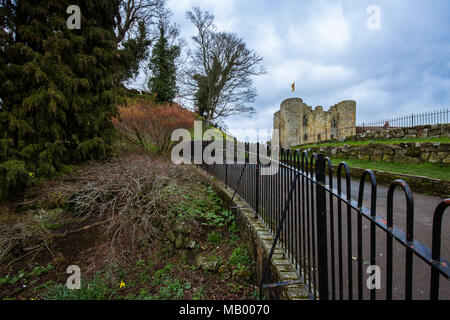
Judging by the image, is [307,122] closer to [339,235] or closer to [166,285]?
[166,285]

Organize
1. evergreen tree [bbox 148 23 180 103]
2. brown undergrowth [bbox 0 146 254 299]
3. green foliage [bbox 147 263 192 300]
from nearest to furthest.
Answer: green foliage [bbox 147 263 192 300] → brown undergrowth [bbox 0 146 254 299] → evergreen tree [bbox 148 23 180 103]

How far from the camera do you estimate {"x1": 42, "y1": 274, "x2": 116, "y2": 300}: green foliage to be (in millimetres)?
3008

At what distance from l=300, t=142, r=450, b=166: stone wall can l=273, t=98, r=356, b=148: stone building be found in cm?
1420

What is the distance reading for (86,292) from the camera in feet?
9.96

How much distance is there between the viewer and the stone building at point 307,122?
24.9m

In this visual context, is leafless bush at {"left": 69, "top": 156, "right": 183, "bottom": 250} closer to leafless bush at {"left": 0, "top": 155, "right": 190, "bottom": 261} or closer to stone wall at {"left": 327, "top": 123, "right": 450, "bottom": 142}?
leafless bush at {"left": 0, "top": 155, "right": 190, "bottom": 261}

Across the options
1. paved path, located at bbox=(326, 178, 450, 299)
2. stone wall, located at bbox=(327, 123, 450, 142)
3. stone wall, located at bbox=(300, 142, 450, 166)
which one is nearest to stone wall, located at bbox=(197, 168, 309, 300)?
paved path, located at bbox=(326, 178, 450, 299)

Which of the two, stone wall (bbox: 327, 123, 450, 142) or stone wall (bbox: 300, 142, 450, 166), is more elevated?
stone wall (bbox: 327, 123, 450, 142)

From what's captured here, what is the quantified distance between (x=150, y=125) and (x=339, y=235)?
8414 millimetres

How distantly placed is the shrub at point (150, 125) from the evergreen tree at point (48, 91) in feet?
6.64

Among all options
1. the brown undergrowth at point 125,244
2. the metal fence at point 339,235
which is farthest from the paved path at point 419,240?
the brown undergrowth at point 125,244

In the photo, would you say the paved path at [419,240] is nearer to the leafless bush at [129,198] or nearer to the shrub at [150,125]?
the leafless bush at [129,198]
